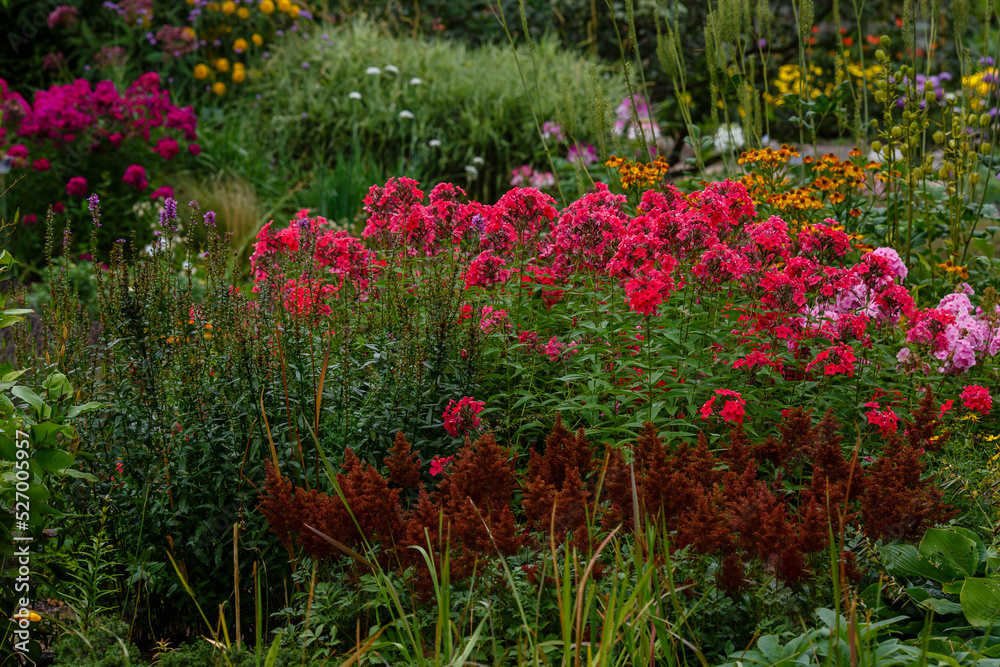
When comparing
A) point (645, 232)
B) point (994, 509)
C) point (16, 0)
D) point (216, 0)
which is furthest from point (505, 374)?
point (16, 0)

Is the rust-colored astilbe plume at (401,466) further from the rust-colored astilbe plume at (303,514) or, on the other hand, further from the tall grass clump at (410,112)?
the tall grass clump at (410,112)

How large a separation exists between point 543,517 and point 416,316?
1305 millimetres

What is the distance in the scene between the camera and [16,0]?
1075 cm

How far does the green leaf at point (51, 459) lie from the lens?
245 centimetres

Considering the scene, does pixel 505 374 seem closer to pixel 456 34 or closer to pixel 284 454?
pixel 284 454

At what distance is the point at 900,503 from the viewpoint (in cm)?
244

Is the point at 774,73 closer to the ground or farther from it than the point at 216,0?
closer to the ground

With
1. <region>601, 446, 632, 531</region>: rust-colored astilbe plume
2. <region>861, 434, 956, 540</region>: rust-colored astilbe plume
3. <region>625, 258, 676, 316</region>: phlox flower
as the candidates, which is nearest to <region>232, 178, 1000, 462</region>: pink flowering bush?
<region>625, 258, 676, 316</region>: phlox flower

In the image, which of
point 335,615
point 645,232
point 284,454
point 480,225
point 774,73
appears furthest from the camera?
point 774,73

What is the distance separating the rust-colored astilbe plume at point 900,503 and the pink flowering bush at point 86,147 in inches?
258

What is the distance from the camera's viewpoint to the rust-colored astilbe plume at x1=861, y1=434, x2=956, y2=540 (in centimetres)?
243

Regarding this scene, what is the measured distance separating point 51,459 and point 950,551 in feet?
8.16

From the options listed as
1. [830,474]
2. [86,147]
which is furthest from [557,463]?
[86,147]

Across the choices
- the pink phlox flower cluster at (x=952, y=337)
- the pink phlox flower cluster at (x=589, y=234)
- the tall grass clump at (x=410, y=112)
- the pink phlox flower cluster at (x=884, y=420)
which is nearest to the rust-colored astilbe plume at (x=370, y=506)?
the pink phlox flower cluster at (x=589, y=234)
